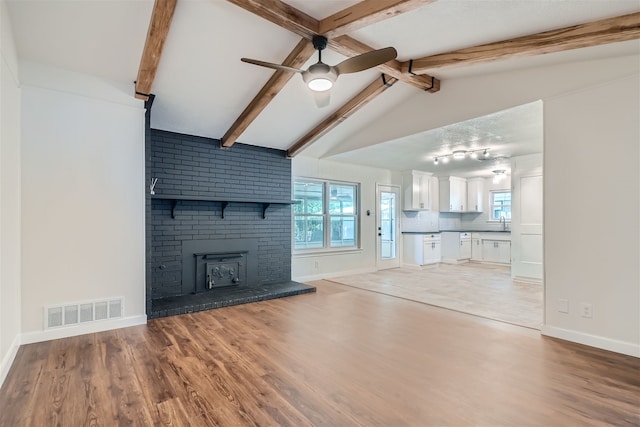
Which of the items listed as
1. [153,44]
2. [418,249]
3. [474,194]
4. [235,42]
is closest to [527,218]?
[418,249]

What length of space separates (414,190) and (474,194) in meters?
2.36

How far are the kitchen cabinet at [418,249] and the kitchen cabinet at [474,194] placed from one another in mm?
1916

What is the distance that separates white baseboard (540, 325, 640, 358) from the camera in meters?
2.80

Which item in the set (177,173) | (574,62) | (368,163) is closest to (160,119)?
(177,173)

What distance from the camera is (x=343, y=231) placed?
6914mm

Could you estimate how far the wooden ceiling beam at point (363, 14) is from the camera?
94.4 inches

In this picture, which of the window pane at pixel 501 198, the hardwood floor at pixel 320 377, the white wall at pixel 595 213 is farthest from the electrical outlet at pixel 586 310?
the window pane at pixel 501 198

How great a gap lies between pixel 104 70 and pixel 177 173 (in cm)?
165

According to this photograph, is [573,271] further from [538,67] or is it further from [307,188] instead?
[307,188]

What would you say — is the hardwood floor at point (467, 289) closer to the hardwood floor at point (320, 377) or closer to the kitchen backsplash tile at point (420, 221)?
the hardwood floor at point (320, 377)

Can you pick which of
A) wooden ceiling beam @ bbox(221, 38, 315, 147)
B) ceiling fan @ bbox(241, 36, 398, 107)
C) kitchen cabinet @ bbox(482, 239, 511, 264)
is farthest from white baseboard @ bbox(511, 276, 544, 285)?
wooden ceiling beam @ bbox(221, 38, 315, 147)

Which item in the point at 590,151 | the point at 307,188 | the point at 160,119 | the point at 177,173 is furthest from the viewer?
the point at 307,188

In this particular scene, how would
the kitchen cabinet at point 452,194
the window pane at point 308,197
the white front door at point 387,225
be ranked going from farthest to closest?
the kitchen cabinet at point 452,194 → the white front door at point 387,225 → the window pane at point 308,197

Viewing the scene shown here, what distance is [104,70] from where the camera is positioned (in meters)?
3.37
